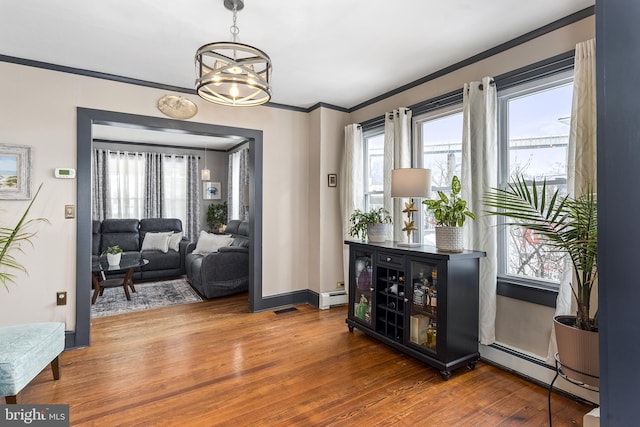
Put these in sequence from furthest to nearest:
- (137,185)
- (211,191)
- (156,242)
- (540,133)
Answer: (211,191)
(137,185)
(156,242)
(540,133)

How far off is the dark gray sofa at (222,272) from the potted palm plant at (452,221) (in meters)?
3.01

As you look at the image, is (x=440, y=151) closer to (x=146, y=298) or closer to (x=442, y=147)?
(x=442, y=147)

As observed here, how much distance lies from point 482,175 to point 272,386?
2306mm

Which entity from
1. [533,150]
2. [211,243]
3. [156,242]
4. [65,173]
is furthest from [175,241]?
[533,150]

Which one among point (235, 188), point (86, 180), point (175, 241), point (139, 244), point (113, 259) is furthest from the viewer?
point (235, 188)

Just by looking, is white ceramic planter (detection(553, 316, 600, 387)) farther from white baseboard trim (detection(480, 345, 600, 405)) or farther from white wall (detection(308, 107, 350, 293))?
white wall (detection(308, 107, 350, 293))

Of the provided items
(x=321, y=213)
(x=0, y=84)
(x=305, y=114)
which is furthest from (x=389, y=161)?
(x=0, y=84)

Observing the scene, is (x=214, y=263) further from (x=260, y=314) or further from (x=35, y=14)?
(x=35, y=14)

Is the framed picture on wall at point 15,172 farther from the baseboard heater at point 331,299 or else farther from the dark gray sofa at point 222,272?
the baseboard heater at point 331,299

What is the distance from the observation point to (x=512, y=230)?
2.69 metres

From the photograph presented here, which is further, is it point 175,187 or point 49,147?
point 175,187

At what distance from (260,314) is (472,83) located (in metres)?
3.31

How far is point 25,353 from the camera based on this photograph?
203cm

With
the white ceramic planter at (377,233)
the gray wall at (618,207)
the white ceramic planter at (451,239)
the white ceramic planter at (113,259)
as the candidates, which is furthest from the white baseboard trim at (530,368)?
the white ceramic planter at (113,259)
